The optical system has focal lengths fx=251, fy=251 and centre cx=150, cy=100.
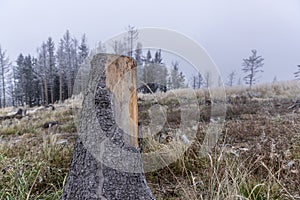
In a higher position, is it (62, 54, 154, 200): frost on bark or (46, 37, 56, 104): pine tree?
(46, 37, 56, 104): pine tree

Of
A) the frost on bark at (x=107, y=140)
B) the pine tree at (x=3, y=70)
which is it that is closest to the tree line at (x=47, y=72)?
the pine tree at (x=3, y=70)

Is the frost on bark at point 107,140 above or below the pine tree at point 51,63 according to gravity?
below

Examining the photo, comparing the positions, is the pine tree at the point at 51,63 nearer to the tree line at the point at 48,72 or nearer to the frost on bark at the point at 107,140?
the tree line at the point at 48,72

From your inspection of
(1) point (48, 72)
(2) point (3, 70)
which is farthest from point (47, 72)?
(2) point (3, 70)

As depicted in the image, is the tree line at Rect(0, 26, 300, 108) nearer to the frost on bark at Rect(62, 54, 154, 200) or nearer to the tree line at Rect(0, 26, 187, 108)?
the tree line at Rect(0, 26, 187, 108)

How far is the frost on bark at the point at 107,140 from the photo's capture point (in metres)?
1.81

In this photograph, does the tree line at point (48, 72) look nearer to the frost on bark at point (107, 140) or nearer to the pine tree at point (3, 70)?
the pine tree at point (3, 70)

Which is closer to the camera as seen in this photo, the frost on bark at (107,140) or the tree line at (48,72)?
the frost on bark at (107,140)

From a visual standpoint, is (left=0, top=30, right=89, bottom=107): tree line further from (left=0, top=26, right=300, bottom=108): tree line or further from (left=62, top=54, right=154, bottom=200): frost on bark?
(left=62, top=54, right=154, bottom=200): frost on bark

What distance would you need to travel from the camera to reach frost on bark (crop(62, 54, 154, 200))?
1.81 m

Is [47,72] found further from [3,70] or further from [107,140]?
[107,140]

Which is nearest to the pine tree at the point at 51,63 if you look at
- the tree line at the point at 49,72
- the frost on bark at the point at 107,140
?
the tree line at the point at 49,72

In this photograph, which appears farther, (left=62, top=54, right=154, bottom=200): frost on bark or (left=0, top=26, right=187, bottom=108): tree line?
(left=0, top=26, right=187, bottom=108): tree line

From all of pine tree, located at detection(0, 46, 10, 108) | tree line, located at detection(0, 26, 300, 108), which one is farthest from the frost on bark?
pine tree, located at detection(0, 46, 10, 108)
